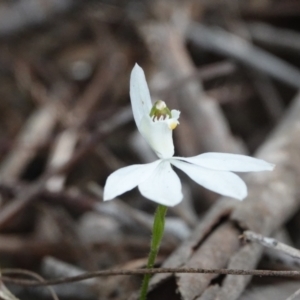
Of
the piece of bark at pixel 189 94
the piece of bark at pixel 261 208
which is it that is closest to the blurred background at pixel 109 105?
the piece of bark at pixel 189 94

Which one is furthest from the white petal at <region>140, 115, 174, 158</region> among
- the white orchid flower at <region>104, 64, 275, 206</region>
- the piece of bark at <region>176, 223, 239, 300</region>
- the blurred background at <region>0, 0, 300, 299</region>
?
the blurred background at <region>0, 0, 300, 299</region>

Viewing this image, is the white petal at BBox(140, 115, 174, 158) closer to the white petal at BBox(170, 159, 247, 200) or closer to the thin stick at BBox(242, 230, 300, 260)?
the white petal at BBox(170, 159, 247, 200)

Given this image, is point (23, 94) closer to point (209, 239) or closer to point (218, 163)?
point (209, 239)

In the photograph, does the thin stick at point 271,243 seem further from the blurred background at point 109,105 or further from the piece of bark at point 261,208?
the blurred background at point 109,105

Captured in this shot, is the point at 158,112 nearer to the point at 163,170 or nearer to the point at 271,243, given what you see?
the point at 163,170

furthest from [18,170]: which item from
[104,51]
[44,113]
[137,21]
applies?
[137,21]

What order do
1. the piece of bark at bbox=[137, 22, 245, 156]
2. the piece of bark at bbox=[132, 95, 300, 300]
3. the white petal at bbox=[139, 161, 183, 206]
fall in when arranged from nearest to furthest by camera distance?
the white petal at bbox=[139, 161, 183, 206] → the piece of bark at bbox=[132, 95, 300, 300] → the piece of bark at bbox=[137, 22, 245, 156]

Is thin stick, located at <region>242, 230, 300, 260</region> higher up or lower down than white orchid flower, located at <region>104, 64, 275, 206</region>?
lower down

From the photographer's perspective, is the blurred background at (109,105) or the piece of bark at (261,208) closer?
the piece of bark at (261,208)
